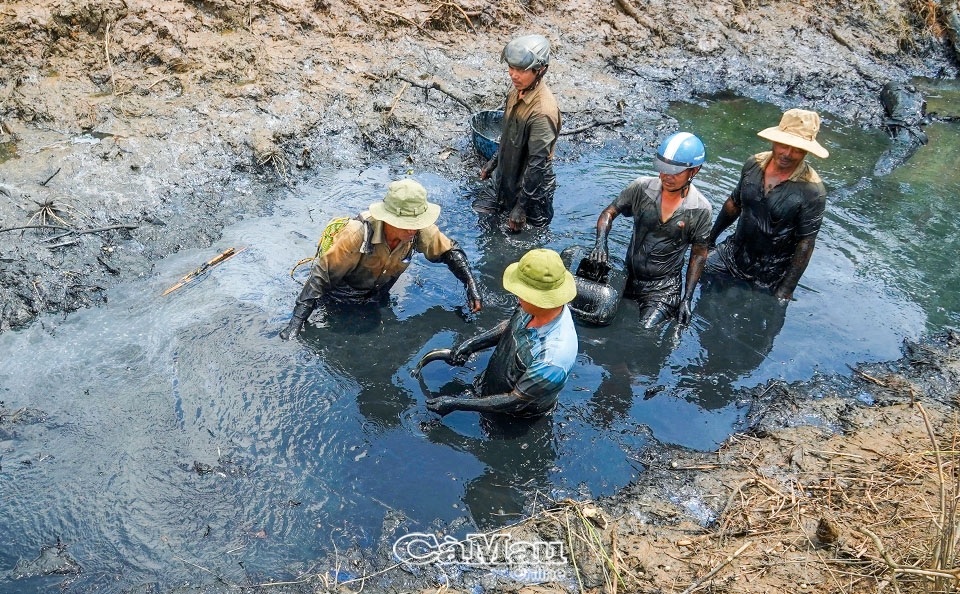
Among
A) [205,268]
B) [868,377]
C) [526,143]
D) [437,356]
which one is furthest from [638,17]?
[437,356]

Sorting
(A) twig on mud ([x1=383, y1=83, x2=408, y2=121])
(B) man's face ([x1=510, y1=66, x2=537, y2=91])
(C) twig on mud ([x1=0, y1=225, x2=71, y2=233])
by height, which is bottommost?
(C) twig on mud ([x1=0, y1=225, x2=71, y2=233])

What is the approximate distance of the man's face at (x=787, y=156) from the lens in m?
5.60

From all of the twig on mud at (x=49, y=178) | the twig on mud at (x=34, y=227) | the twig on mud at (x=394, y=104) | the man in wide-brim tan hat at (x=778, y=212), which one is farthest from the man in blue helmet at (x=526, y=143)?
the twig on mud at (x=49, y=178)

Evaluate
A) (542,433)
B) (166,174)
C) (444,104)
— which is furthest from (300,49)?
(542,433)

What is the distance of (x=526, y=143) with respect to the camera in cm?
667

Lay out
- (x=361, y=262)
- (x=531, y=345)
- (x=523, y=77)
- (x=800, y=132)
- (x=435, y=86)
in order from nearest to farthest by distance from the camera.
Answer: (x=531, y=345), (x=361, y=262), (x=800, y=132), (x=523, y=77), (x=435, y=86)

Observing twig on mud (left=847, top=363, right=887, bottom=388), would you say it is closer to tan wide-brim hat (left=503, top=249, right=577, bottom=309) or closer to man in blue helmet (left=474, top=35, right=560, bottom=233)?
man in blue helmet (left=474, top=35, right=560, bottom=233)

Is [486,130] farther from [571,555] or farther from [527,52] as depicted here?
[571,555]

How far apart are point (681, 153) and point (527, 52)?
1.80 m

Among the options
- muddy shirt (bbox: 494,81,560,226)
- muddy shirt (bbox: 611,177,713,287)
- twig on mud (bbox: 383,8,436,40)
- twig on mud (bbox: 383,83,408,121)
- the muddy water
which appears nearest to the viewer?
the muddy water

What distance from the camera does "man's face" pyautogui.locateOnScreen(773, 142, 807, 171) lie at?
18.4ft

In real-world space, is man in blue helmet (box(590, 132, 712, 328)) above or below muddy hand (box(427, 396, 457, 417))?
above

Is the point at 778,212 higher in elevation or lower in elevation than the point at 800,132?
lower

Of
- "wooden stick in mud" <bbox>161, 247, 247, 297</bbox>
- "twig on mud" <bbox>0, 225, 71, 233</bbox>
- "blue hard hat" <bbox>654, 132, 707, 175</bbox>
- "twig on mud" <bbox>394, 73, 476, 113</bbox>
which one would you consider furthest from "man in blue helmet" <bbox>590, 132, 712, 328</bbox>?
"twig on mud" <bbox>0, 225, 71, 233</bbox>
